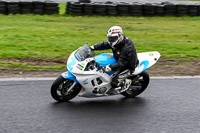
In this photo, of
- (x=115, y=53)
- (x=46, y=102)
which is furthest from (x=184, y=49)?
(x=46, y=102)

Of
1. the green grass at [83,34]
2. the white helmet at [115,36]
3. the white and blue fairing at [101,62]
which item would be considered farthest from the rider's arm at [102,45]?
the green grass at [83,34]

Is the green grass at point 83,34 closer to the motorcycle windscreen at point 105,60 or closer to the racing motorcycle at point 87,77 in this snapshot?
the racing motorcycle at point 87,77

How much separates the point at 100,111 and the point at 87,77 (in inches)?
28.3

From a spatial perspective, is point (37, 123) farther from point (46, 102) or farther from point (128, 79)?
point (128, 79)

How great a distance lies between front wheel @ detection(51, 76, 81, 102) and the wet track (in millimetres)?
148

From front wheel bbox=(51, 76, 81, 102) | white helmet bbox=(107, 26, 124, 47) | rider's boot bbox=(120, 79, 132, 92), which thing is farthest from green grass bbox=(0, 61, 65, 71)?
white helmet bbox=(107, 26, 124, 47)

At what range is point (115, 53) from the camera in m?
6.88

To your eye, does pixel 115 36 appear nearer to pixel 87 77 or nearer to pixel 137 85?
pixel 87 77

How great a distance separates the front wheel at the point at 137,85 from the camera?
738 centimetres

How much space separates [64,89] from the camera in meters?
6.81

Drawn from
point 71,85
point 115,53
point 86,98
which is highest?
point 115,53

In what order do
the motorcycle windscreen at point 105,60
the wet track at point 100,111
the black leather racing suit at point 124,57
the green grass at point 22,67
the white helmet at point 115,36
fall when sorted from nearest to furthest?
the wet track at point 100,111 < the white helmet at point 115,36 < the black leather racing suit at point 124,57 < the motorcycle windscreen at point 105,60 < the green grass at point 22,67

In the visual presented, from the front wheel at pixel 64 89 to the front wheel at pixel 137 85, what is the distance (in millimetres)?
1158

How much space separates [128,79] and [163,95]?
1.00 metres
